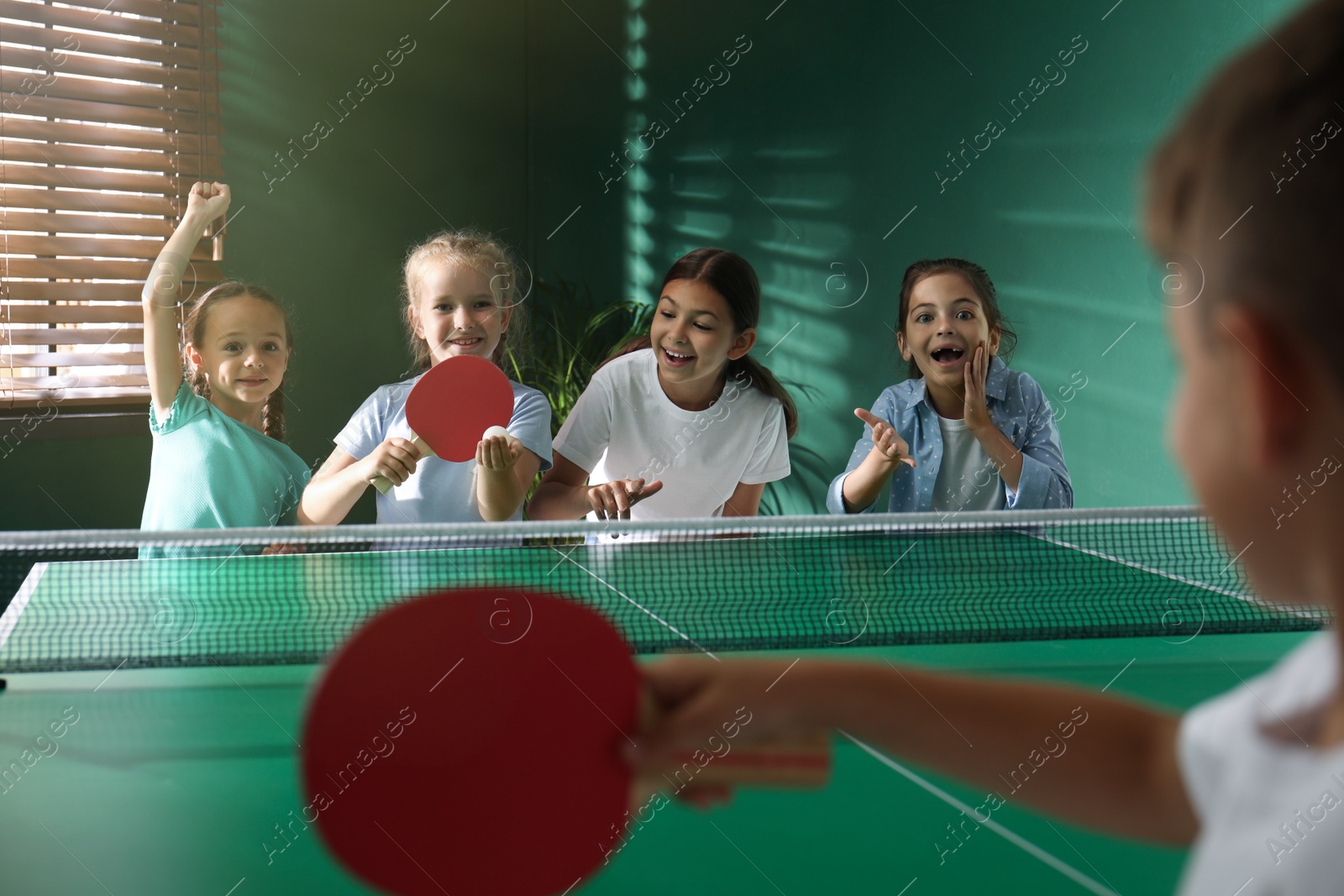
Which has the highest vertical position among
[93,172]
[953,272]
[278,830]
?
[93,172]

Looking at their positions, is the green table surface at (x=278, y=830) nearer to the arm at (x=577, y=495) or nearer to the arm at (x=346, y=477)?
the arm at (x=346, y=477)

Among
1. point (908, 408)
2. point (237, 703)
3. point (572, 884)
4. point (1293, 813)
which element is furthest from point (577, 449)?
point (1293, 813)

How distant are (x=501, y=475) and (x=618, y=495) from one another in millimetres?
335

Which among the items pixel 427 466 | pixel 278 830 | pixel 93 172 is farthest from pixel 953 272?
pixel 93 172

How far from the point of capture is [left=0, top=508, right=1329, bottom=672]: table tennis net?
→ 1.83 metres

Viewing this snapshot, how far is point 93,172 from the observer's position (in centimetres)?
464

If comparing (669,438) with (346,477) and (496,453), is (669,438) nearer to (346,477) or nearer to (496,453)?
(496,453)

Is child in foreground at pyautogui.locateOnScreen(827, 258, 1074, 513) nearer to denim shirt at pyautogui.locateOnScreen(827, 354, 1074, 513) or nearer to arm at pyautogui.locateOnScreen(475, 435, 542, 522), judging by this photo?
denim shirt at pyautogui.locateOnScreen(827, 354, 1074, 513)

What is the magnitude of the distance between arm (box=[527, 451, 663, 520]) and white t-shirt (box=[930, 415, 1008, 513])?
0.89 metres

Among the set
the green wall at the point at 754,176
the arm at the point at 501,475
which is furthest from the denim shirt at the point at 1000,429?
the arm at the point at 501,475

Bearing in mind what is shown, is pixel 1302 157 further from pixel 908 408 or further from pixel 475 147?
pixel 475 147

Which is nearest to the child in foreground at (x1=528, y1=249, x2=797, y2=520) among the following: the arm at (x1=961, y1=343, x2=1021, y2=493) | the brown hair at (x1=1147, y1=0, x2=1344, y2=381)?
the arm at (x1=961, y1=343, x2=1021, y2=493)

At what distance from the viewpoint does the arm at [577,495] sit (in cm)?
263

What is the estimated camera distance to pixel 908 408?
10.8ft
